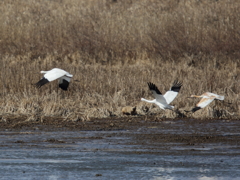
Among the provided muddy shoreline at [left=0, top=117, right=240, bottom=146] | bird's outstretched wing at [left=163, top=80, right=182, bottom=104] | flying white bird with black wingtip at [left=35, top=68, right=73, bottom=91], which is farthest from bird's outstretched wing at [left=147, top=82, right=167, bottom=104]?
flying white bird with black wingtip at [left=35, top=68, right=73, bottom=91]

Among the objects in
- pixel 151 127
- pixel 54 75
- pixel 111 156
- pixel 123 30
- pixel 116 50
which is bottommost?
pixel 111 156

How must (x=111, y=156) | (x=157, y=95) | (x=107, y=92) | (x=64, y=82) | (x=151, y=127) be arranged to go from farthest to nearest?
(x=107, y=92)
(x=64, y=82)
(x=151, y=127)
(x=157, y=95)
(x=111, y=156)

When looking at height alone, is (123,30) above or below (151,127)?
above

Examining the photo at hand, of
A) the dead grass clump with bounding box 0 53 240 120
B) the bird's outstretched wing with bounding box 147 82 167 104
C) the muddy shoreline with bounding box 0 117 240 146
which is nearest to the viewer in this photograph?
the muddy shoreline with bounding box 0 117 240 146

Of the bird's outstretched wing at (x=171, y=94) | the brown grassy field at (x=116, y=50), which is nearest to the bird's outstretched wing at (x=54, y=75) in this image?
the brown grassy field at (x=116, y=50)

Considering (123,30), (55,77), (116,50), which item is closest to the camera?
(55,77)

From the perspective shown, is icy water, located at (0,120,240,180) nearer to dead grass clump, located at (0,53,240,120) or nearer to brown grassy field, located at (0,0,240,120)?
dead grass clump, located at (0,53,240,120)

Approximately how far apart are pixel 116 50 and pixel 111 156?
51.3 feet

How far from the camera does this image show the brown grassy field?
1361cm

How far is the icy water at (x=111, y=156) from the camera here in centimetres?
664

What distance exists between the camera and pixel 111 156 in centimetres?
772

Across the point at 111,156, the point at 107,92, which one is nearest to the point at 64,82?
the point at 107,92

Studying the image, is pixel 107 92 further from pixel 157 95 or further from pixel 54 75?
pixel 157 95

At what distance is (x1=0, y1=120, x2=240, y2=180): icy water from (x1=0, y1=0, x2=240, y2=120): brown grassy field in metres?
2.72
